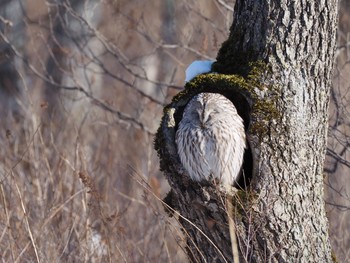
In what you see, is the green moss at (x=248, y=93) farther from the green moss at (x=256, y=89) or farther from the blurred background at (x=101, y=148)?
the blurred background at (x=101, y=148)

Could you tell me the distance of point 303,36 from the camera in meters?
5.30

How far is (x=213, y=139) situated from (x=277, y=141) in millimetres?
446

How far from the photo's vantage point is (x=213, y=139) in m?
5.51

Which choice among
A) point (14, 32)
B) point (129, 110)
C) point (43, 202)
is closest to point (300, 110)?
point (43, 202)

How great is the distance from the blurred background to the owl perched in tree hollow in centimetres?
45

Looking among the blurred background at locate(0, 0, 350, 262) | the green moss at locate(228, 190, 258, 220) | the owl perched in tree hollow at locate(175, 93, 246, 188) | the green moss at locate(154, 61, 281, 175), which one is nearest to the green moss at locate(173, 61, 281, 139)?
the green moss at locate(154, 61, 281, 175)

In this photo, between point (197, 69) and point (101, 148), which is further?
point (101, 148)

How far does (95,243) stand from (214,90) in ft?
6.43

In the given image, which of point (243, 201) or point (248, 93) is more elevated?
point (248, 93)

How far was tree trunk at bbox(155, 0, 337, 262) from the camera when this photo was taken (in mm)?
5184

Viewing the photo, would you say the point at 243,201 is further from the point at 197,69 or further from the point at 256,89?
the point at 197,69

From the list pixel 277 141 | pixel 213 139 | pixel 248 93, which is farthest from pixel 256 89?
pixel 213 139

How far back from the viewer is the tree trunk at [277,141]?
5184 millimetres

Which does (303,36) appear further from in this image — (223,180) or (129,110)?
(129,110)
